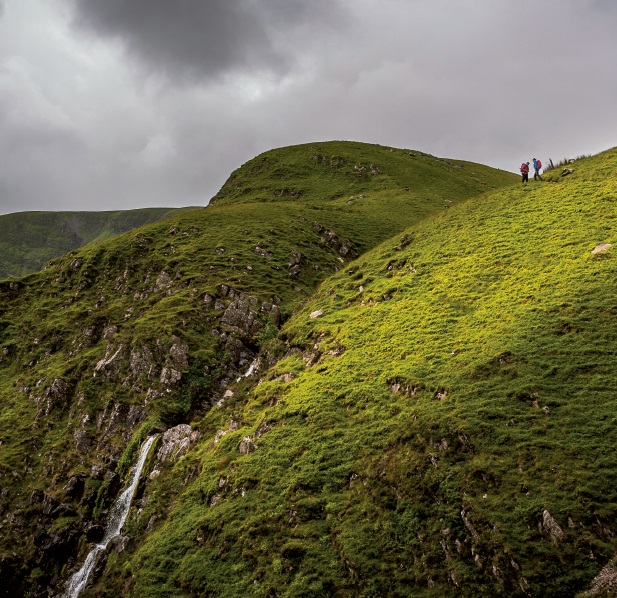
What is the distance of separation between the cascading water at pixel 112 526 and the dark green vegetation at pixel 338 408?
49.6 inches

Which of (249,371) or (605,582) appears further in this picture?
(249,371)

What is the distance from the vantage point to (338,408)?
28484 mm

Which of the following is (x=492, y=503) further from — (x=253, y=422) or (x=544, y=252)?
(x=544, y=252)

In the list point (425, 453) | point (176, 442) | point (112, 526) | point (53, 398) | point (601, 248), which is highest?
point (601, 248)

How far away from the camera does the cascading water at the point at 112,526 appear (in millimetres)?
28344

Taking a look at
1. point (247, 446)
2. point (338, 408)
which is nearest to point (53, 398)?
point (247, 446)

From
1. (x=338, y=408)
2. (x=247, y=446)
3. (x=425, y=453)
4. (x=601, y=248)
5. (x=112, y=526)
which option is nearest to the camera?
(x=425, y=453)

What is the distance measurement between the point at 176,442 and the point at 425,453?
66.2ft

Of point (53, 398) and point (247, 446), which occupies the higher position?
point (53, 398)

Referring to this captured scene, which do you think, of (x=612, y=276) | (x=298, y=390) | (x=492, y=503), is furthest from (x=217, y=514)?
(x=612, y=276)

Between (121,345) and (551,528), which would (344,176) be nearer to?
(121,345)

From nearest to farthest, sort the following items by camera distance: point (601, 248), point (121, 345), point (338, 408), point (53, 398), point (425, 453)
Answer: point (425, 453)
point (338, 408)
point (601, 248)
point (53, 398)
point (121, 345)

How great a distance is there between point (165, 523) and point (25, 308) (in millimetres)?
43688

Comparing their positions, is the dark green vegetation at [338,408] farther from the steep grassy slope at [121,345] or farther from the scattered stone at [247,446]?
the steep grassy slope at [121,345]
